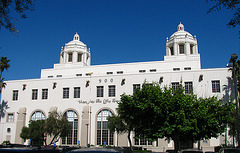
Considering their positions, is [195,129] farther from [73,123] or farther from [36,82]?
[36,82]

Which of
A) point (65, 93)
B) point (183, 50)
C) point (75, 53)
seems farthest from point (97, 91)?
point (183, 50)

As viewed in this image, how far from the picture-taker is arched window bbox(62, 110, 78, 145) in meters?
46.1

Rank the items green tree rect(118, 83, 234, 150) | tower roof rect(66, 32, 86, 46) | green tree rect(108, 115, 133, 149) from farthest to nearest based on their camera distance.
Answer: tower roof rect(66, 32, 86, 46), green tree rect(108, 115, 133, 149), green tree rect(118, 83, 234, 150)

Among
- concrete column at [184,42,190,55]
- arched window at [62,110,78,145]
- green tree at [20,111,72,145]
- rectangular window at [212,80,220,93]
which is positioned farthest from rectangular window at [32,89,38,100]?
rectangular window at [212,80,220,93]

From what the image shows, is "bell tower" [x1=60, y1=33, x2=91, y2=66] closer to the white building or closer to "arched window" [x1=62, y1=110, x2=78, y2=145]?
the white building

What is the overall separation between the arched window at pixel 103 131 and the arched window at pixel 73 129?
4.07 m

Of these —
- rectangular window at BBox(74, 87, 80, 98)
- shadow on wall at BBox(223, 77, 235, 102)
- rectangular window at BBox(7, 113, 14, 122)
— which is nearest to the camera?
shadow on wall at BBox(223, 77, 235, 102)

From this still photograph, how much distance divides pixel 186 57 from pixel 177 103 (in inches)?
1295

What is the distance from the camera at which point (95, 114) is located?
4625 centimetres

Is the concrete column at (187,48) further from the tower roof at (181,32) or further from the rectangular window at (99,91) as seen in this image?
the rectangular window at (99,91)

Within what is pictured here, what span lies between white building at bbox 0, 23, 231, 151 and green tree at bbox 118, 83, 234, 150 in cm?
1631

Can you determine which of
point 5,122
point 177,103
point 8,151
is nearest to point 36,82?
point 5,122

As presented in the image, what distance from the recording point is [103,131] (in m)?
45.4

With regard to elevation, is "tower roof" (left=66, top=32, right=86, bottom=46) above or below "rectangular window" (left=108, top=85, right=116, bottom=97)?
above
